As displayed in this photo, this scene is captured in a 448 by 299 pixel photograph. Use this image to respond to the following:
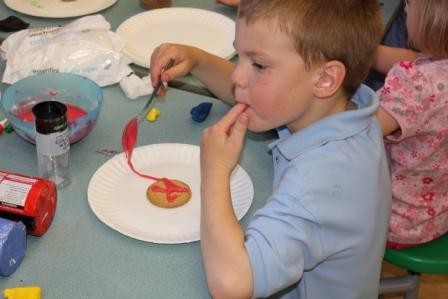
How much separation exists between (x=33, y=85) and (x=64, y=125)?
30 cm

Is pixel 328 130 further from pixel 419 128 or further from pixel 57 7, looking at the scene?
pixel 57 7

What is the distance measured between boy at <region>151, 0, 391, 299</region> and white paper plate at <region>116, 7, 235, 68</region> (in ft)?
1.72

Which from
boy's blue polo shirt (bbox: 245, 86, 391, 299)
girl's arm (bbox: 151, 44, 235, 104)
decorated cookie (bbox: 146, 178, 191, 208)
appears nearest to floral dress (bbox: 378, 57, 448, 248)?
boy's blue polo shirt (bbox: 245, 86, 391, 299)

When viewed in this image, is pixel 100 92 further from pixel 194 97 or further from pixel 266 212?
pixel 266 212

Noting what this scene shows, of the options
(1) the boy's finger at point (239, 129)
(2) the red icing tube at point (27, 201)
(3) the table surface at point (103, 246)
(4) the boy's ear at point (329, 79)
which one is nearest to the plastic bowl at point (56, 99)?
(3) the table surface at point (103, 246)

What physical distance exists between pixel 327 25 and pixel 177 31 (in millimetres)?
748

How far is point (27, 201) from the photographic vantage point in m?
0.99

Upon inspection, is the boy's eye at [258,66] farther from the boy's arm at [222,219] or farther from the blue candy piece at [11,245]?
the blue candy piece at [11,245]

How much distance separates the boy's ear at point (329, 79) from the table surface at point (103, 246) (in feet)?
0.76

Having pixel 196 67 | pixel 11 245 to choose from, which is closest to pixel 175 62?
pixel 196 67

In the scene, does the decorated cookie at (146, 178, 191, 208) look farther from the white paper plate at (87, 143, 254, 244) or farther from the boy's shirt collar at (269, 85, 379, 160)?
the boy's shirt collar at (269, 85, 379, 160)

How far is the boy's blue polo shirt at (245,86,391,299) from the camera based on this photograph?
2.96ft

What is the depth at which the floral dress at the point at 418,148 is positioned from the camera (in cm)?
127

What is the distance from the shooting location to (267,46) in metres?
0.98
